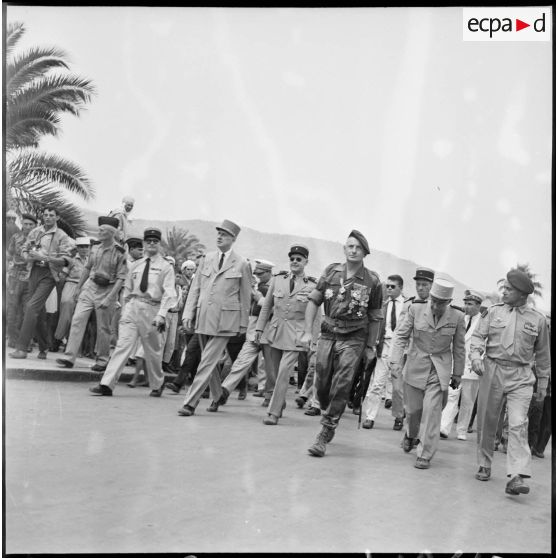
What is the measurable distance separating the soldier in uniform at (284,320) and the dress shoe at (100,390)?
66.2 inches

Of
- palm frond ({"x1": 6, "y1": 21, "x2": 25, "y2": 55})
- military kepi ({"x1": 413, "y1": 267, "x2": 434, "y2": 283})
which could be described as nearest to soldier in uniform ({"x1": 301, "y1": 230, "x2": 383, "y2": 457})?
military kepi ({"x1": 413, "y1": 267, "x2": 434, "y2": 283})

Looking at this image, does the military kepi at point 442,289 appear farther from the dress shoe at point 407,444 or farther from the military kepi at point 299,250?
the dress shoe at point 407,444

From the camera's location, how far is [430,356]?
7.56 m

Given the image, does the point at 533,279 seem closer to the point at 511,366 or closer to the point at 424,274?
the point at 511,366

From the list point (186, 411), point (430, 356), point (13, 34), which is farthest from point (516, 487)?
point (13, 34)

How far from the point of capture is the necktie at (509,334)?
686 centimetres

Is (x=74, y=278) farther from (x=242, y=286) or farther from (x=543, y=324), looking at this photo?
(x=543, y=324)

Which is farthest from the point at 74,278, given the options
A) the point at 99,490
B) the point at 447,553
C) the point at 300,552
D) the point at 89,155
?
the point at 447,553

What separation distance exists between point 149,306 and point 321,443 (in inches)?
114

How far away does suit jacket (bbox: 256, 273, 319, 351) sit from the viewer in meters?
8.97

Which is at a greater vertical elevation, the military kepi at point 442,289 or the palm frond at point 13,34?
the palm frond at point 13,34

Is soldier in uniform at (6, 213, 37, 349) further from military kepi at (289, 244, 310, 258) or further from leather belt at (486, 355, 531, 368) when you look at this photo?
leather belt at (486, 355, 531, 368)

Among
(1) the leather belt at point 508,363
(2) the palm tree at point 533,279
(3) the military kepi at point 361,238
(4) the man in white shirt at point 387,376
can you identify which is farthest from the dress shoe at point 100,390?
(2) the palm tree at point 533,279

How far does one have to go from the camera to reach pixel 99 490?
5.79 meters
